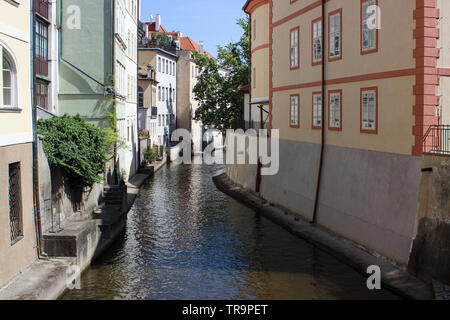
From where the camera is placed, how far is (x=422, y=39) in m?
14.0

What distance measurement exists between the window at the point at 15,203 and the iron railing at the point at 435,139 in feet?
32.5

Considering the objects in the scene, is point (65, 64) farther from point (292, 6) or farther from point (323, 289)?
point (323, 289)

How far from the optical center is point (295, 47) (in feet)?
74.6

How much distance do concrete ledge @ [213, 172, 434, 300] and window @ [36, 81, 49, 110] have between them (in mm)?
10114

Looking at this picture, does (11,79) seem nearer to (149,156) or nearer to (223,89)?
(149,156)

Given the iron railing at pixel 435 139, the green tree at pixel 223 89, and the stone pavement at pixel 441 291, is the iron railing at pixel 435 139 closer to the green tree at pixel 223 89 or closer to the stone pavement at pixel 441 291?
the stone pavement at pixel 441 291

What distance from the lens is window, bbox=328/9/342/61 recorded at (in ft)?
61.1

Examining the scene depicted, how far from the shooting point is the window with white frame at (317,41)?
20234mm

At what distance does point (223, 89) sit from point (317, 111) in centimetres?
3071

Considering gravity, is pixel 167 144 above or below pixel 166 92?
below

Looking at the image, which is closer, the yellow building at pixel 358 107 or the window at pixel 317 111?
the yellow building at pixel 358 107

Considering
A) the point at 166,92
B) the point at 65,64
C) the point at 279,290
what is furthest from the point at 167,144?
the point at 279,290

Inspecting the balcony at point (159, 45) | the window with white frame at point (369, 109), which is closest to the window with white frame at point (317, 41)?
the window with white frame at point (369, 109)

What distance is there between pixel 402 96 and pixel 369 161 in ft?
7.89
